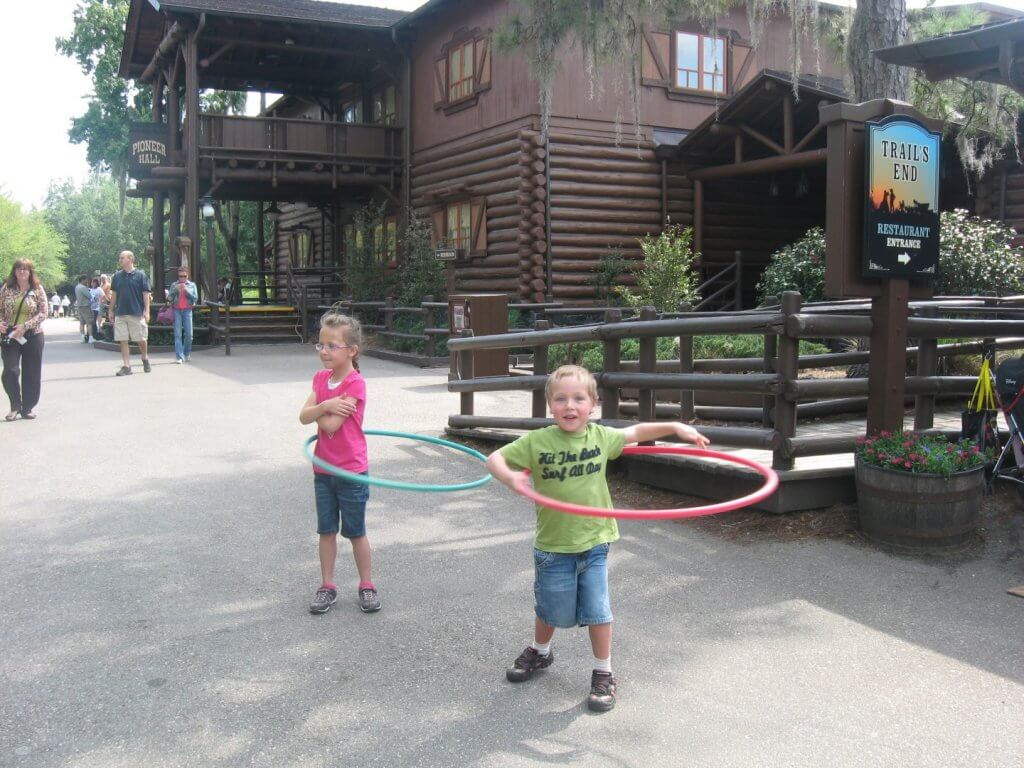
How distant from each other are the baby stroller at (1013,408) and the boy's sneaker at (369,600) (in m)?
4.07

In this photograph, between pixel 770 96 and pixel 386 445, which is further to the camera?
pixel 770 96

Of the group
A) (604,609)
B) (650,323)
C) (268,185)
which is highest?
(268,185)

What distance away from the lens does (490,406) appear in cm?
1210

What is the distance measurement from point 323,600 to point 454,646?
2.67ft

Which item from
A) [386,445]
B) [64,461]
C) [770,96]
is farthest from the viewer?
[770,96]

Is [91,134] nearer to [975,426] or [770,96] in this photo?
[770,96]

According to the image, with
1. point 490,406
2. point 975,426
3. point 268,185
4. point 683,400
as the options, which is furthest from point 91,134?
point 975,426

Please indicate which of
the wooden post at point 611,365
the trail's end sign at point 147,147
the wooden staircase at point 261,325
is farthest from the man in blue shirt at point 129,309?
the wooden post at point 611,365

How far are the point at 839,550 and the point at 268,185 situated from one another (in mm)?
24511

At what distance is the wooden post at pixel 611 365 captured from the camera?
25.0 ft

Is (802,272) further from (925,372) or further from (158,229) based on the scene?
(158,229)

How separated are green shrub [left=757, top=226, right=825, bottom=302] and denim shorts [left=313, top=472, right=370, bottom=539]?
444 inches

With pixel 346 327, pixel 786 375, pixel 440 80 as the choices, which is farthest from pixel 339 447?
pixel 440 80

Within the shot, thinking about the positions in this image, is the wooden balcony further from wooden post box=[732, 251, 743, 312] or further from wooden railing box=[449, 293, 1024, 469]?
wooden railing box=[449, 293, 1024, 469]
